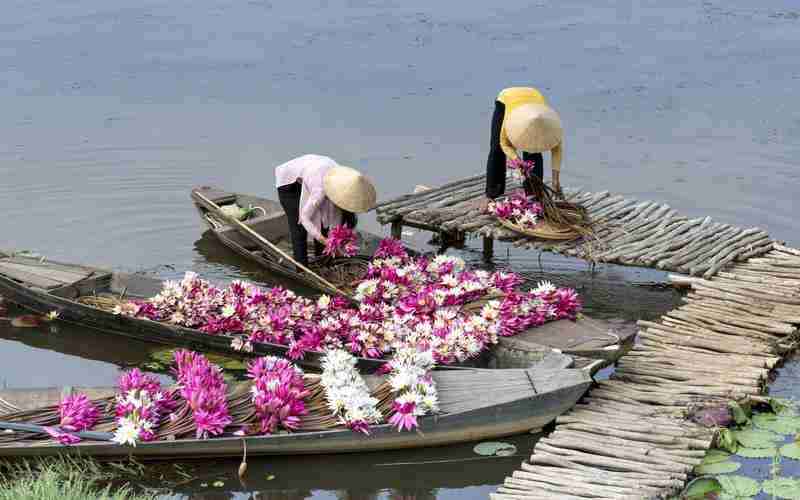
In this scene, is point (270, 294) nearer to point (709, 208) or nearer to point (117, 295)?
point (117, 295)

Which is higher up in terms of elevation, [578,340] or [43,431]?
[578,340]

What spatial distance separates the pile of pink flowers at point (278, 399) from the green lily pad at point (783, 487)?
2814mm

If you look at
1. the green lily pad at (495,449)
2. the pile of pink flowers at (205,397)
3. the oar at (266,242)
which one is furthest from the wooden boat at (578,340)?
the pile of pink flowers at (205,397)

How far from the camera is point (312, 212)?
31.1 ft

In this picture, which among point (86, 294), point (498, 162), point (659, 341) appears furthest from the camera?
point (498, 162)

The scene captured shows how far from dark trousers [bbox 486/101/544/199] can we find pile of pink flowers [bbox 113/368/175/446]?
420 centimetres

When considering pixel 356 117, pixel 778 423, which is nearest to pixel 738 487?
pixel 778 423

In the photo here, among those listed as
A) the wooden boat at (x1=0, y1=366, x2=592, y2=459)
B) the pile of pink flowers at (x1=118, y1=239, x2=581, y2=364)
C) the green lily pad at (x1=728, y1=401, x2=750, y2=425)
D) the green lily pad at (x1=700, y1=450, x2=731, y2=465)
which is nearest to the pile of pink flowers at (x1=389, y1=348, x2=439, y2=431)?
the wooden boat at (x1=0, y1=366, x2=592, y2=459)

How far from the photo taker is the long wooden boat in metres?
8.16

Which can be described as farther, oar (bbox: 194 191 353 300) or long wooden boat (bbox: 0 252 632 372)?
oar (bbox: 194 191 353 300)

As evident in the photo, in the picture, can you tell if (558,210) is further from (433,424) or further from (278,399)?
(278,399)

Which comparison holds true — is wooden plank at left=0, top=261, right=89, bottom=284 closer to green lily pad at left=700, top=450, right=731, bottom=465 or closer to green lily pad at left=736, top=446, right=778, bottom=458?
green lily pad at left=700, top=450, right=731, bottom=465

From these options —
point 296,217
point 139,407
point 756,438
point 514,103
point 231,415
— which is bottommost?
point 756,438

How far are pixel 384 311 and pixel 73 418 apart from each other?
2.49 m
